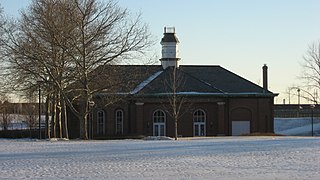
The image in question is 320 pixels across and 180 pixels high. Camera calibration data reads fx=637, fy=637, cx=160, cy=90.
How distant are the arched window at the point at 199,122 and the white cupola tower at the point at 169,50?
22.2 feet

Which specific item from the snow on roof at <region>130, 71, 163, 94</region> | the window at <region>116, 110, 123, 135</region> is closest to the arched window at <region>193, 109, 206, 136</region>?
the snow on roof at <region>130, 71, 163, 94</region>

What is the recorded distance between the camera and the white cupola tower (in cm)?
6781

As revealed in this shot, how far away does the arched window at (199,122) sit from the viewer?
2490 inches

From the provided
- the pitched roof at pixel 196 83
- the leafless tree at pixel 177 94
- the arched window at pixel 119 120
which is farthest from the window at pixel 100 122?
the leafless tree at pixel 177 94

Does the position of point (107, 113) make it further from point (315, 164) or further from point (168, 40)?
point (315, 164)

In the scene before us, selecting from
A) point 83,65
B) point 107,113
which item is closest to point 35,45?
point 83,65

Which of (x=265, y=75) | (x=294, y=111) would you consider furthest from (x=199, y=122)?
(x=294, y=111)

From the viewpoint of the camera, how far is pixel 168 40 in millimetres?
68938

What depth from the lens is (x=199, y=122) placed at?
208ft

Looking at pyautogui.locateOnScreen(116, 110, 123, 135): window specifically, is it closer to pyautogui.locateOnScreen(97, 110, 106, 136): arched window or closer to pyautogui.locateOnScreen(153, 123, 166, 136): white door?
pyautogui.locateOnScreen(97, 110, 106, 136): arched window

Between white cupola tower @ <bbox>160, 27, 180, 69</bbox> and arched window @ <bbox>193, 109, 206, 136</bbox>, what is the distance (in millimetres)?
6777

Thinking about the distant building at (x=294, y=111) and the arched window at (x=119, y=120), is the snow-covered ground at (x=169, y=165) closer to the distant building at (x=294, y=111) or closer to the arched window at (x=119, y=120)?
the arched window at (x=119, y=120)

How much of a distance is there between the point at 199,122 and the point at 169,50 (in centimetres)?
942

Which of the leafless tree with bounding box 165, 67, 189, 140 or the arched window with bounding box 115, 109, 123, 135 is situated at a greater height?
the leafless tree with bounding box 165, 67, 189, 140
